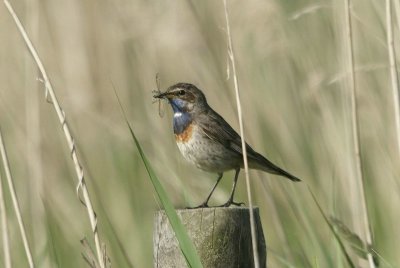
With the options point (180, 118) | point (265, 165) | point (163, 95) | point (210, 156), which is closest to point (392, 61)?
point (265, 165)

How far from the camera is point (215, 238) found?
2953 millimetres

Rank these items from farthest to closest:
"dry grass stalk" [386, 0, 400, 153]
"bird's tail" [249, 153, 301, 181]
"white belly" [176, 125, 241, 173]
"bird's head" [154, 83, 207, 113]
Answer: "bird's head" [154, 83, 207, 113] → "white belly" [176, 125, 241, 173] → "bird's tail" [249, 153, 301, 181] → "dry grass stalk" [386, 0, 400, 153]

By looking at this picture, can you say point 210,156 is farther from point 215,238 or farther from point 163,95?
point 215,238

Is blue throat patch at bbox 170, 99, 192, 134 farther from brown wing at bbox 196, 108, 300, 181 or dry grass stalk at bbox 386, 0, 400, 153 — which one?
dry grass stalk at bbox 386, 0, 400, 153

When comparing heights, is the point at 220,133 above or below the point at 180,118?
below

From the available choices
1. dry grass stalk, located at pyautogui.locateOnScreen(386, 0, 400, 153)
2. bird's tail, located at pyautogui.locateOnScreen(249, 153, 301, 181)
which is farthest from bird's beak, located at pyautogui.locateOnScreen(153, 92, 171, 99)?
dry grass stalk, located at pyautogui.locateOnScreen(386, 0, 400, 153)

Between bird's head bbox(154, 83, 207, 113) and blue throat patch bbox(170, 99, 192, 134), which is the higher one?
bird's head bbox(154, 83, 207, 113)

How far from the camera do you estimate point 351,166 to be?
4.41 metres

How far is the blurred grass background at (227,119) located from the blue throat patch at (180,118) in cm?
23

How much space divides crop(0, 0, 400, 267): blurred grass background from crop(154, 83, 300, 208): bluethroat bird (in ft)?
0.59

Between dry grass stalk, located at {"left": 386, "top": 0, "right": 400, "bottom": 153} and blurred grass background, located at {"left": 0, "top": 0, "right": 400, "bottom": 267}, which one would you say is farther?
blurred grass background, located at {"left": 0, "top": 0, "right": 400, "bottom": 267}

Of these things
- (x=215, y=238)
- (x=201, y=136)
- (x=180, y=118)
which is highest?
(x=180, y=118)

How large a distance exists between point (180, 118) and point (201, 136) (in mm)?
212

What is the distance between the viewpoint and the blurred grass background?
486 cm
